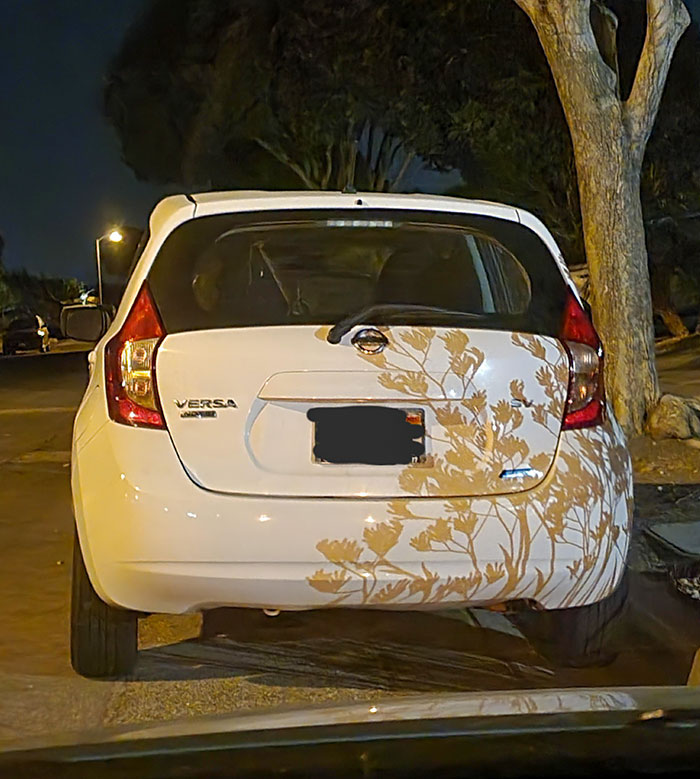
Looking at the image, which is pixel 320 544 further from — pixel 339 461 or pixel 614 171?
pixel 614 171

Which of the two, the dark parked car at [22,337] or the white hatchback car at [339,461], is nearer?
the white hatchback car at [339,461]

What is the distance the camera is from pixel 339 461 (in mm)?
3564

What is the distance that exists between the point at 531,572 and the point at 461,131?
15.6 meters

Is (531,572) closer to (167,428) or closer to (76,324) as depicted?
Answer: (167,428)

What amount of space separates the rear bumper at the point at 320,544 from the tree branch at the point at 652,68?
5.91 metres

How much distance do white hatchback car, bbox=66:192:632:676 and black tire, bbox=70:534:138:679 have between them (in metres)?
0.02

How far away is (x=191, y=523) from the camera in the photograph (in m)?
3.49

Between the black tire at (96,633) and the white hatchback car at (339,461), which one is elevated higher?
the white hatchback car at (339,461)

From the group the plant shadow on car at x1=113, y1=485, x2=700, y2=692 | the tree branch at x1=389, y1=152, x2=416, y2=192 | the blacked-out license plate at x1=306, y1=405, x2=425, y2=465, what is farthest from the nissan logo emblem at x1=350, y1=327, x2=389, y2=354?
the tree branch at x1=389, y1=152, x2=416, y2=192

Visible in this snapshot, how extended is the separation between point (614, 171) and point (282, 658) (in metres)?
5.60

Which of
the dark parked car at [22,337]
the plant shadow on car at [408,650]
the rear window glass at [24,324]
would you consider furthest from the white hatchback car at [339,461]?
the rear window glass at [24,324]

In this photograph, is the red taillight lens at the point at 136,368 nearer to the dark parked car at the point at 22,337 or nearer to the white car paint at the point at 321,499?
the white car paint at the point at 321,499

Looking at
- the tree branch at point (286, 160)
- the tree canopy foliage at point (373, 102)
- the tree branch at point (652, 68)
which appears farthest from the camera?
the tree branch at point (286, 160)

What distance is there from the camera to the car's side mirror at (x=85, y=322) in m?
5.07
